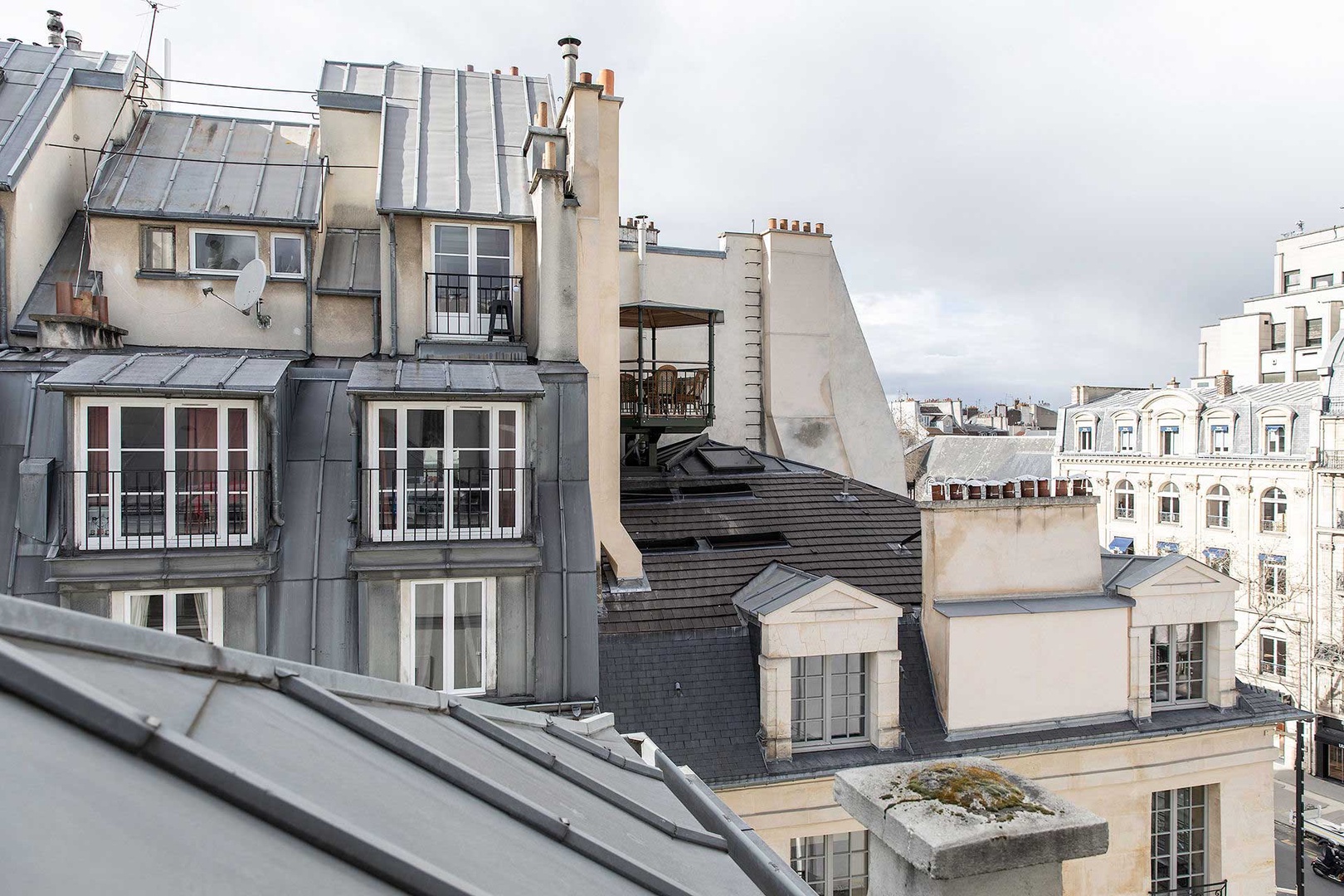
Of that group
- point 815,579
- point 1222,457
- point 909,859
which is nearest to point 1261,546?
point 1222,457

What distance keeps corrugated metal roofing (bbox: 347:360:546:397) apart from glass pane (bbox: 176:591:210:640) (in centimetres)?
314

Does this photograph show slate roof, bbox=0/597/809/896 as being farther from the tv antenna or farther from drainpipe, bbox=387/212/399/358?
the tv antenna

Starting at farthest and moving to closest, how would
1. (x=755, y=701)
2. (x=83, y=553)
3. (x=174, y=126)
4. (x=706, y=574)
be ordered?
1. (x=174, y=126)
2. (x=706, y=574)
3. (x=755, y=701)
4. (x=83, y=553)

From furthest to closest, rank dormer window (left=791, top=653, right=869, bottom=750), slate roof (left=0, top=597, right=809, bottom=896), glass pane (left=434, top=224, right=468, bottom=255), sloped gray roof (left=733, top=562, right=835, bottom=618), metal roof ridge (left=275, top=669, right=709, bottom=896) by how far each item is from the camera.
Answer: glass pane (left=434, top=224, right=468, bottom=255), dormer window (left=791, top=653, right=869, bottom=750), sloped gray roof (left=733, top=562, right=835, bottom=618), metal roof ridge (left=275, top=669, right=709, bottom=896), slate roof (left=0, top=597, right=809, bottom=896)

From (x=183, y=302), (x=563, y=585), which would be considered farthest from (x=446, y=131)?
(x=563, y=585)

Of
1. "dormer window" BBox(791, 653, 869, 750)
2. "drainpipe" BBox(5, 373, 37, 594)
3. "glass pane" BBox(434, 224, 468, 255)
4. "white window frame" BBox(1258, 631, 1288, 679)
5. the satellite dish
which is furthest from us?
"white window frame" BBox(1258, 631, 1288, 679)

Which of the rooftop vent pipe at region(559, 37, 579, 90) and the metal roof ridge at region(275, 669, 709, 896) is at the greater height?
the rooftop vent pipe at region(559, 37, 579, 90)

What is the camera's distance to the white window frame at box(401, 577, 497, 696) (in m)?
10.0

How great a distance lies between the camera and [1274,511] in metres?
33.9

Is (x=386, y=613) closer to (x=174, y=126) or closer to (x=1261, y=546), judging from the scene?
(x=174, y=126)

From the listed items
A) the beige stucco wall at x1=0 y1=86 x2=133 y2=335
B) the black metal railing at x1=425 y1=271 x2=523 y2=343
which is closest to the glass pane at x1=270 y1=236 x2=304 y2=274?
the black metal railing at x1=425 y1=271 x2=523 y2=343

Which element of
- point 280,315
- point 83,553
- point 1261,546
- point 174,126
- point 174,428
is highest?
point 174,126

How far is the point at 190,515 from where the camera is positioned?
9797mm

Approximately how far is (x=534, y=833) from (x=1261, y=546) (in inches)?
1585
